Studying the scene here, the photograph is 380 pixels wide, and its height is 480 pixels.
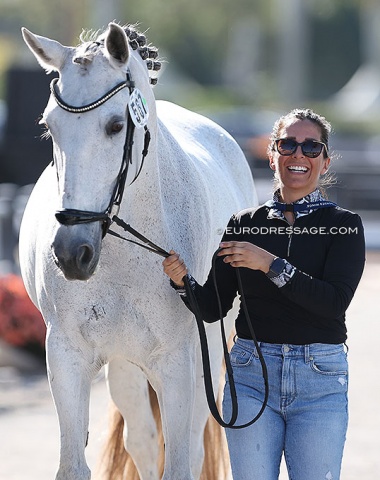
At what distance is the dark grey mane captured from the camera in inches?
159

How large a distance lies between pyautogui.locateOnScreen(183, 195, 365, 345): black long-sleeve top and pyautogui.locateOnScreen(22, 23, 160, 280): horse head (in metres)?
0.56

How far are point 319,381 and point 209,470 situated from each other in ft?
6.30

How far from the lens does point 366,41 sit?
234 feet

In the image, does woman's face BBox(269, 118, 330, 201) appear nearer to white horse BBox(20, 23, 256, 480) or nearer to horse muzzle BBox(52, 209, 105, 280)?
white horse BBox(20, 23, 256, 480)

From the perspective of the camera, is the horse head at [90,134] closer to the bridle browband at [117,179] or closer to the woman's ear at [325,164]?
the bridle browband at [117,179]

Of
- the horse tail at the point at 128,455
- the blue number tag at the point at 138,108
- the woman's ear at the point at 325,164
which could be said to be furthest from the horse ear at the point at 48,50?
the horse tail at the point at 128,455

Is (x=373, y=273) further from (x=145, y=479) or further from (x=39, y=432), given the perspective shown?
(x=145, y=479)

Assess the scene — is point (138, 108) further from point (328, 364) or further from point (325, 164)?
point (328, 364)

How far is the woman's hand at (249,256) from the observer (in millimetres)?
3928

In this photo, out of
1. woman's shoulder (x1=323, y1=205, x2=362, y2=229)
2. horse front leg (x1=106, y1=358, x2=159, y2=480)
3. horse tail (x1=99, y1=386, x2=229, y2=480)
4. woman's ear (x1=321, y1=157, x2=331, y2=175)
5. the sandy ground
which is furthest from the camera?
the sandy ground

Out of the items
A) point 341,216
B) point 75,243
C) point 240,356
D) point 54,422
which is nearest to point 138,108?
point 75,243

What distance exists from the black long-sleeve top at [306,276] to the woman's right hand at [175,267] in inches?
8.9

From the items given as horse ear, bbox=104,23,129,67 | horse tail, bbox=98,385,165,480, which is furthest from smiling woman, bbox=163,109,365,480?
horse tail, bbox=98,385,165,480

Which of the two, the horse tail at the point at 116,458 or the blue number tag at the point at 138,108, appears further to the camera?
the horse tail at the point at 116,458
